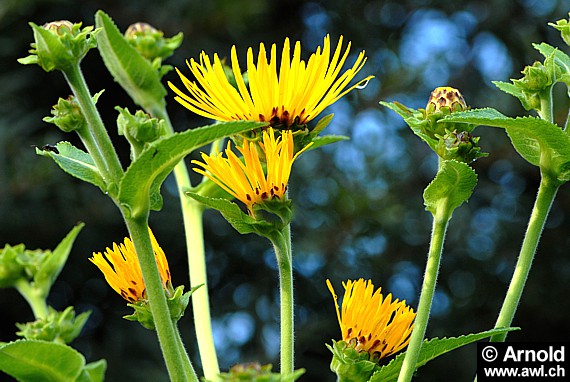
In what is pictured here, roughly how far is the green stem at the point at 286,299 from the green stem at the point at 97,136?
110 mm

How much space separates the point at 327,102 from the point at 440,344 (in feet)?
0.52

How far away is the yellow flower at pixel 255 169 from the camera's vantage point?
20.8 inches

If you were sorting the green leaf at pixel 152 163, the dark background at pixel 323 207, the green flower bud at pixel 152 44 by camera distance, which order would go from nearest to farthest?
the green leaf at pixel 152 163
the green flower bud at pixel 152 44
the dark background at pixel 323 207

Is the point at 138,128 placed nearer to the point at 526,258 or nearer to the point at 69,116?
the point at 69,116

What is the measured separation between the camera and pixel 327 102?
0.56 meters

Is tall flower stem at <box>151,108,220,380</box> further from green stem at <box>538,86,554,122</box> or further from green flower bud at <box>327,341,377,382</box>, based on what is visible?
green stem at <box>538,86,554,122</box>

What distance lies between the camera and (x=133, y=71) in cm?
74

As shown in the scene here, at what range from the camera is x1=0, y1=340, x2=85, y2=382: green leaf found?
513mm

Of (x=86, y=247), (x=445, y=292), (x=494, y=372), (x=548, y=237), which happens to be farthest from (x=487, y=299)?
Answer: (x=494, y=372)

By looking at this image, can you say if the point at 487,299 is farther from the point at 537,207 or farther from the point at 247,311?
the point at 537,207

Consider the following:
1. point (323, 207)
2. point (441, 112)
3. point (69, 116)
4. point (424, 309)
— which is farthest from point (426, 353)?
point (323, 207)

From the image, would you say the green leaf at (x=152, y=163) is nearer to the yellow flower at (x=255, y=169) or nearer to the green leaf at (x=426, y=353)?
the yellow flower at (x=255, y=169)

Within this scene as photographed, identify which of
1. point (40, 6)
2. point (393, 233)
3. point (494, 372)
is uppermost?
point (40, 6)

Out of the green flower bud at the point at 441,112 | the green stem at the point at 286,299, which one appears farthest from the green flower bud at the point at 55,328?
the green flower bud at the point at 441,112
